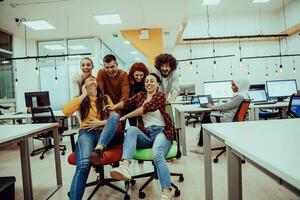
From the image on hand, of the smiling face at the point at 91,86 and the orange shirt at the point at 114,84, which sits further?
the orange shirt at the point at 114,84

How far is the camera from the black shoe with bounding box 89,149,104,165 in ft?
6.79

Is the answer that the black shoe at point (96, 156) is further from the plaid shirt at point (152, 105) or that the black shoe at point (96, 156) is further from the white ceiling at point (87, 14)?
the white ceiling at point (87, 14)

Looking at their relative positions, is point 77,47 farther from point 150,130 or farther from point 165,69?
point 150,130

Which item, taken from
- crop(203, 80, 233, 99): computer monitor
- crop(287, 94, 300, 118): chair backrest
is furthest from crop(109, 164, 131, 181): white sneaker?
crop(203, 80, 233, 99): computer monitor

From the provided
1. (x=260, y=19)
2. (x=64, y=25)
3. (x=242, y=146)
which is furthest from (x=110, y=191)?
(x=260, y=19)

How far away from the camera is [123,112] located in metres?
2.78

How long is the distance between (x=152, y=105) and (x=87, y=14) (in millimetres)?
4622

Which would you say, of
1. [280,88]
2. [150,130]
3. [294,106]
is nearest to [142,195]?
[150,130]

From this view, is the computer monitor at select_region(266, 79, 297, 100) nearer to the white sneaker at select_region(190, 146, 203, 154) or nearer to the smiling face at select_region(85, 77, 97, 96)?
the white sneaker at select_region(190, 146, 203, 154)

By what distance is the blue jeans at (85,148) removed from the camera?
2.01 metres

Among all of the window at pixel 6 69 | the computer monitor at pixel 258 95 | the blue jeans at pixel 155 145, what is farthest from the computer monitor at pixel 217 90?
the window at pixel 6 69

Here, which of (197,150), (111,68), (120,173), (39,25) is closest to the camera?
(120,173)

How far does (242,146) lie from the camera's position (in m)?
1.21

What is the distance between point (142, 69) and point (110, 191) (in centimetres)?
139
